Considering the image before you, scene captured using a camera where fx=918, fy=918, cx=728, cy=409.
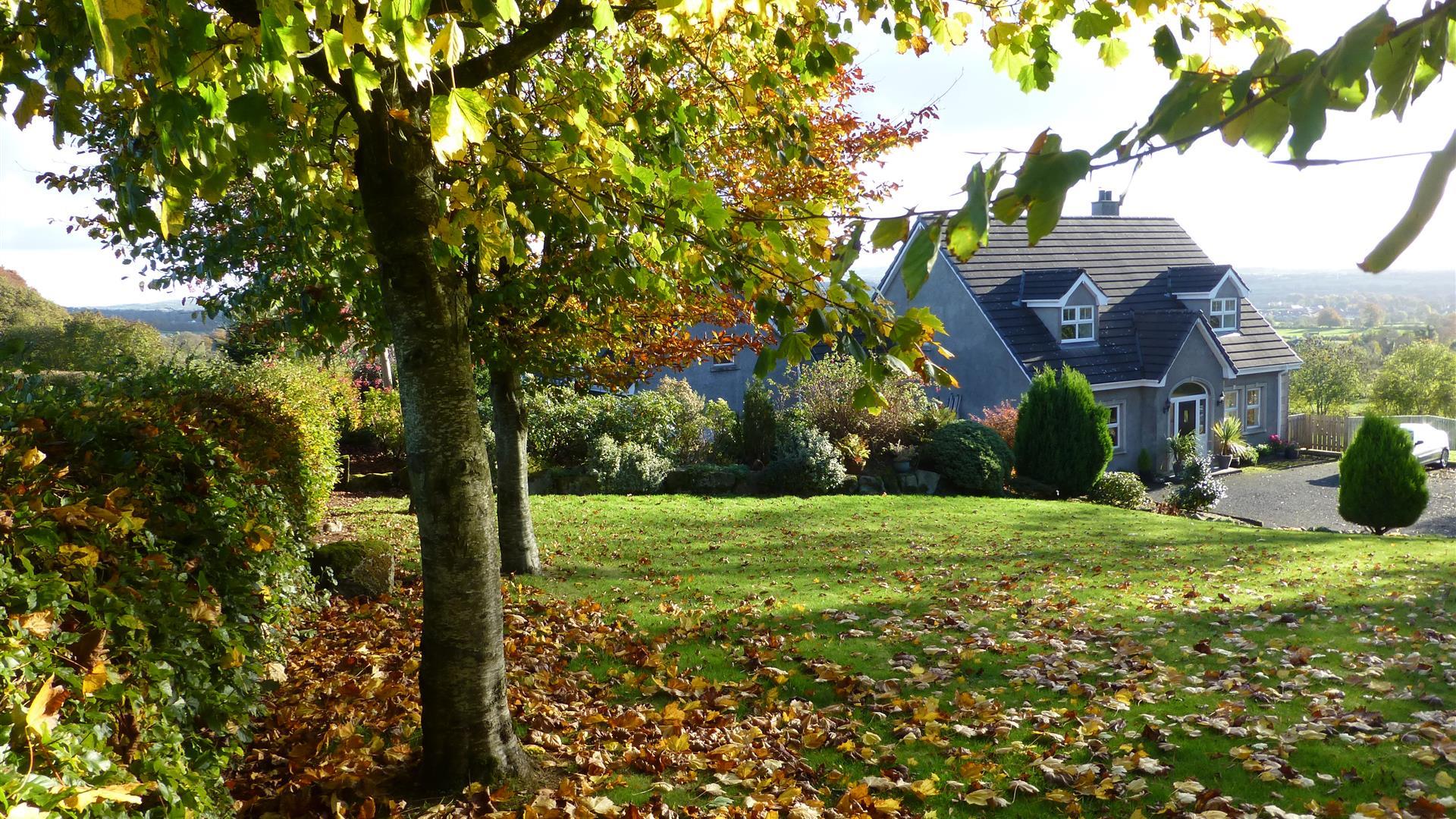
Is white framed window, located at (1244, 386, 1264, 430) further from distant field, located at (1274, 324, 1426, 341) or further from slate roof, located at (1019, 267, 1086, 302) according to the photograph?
distant field, located at (1274, 324, 1426, 341)

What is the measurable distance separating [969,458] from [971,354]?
7.52 m

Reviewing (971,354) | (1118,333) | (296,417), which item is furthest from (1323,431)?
(296,417)

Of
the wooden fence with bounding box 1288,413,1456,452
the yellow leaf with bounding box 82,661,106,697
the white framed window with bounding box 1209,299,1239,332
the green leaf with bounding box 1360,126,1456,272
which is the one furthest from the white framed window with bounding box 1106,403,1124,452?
the yellow leaf with bounding box 82,661,106,697

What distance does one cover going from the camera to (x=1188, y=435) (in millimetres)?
26562

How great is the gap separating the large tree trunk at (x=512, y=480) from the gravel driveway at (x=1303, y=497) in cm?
1757

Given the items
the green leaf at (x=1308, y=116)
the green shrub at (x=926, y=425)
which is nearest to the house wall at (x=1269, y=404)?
the green shrub at (x=926, y=425)

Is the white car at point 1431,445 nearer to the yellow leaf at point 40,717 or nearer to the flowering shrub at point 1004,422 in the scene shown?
the flowering shrub at point 1004,422

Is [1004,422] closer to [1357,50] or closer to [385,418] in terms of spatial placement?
[385,418]

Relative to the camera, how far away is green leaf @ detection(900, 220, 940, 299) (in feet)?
5.98

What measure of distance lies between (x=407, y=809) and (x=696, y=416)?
16020 millimetres

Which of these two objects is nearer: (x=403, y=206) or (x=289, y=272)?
(x=403, y=206)

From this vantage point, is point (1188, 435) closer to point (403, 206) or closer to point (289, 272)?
point (289, 272)

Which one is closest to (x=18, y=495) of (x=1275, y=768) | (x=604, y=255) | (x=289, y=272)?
(x=604, y=255)

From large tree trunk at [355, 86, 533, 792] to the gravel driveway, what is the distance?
20.4 metres
